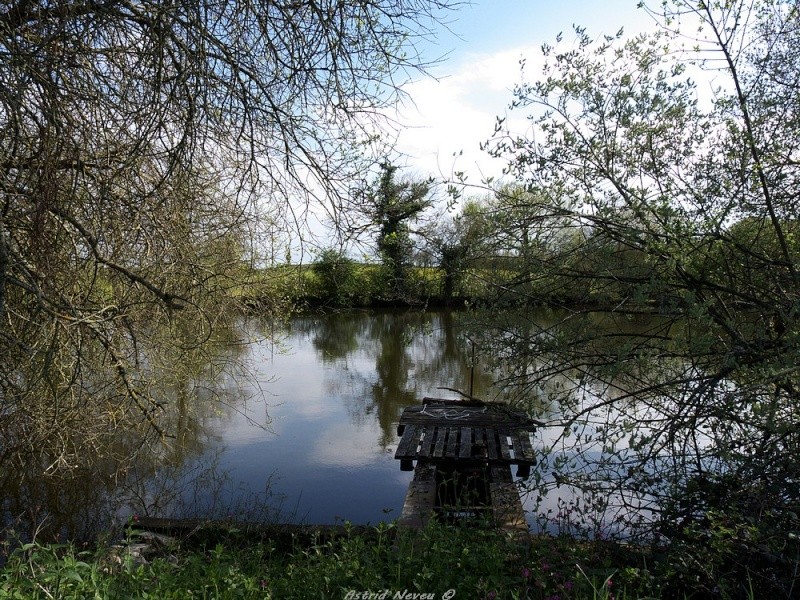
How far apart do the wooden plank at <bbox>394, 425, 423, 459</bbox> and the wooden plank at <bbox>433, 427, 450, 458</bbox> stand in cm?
22

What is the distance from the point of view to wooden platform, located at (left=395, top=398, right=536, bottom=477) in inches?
262

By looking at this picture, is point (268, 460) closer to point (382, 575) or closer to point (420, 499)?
point (420, 499)

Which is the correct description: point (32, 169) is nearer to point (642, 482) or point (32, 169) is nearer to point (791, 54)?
point (642, 482)

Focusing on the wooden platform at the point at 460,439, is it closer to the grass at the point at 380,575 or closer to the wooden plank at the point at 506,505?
the wooden plank at the point at 506,505

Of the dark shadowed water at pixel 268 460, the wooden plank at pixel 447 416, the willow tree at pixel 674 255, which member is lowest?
the dark shadowed water at pixel 268 460

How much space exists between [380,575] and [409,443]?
14.1 ft

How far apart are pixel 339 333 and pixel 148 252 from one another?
50.9ft

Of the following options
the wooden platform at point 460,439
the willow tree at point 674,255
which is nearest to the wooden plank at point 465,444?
the wooden platform at point 460,439

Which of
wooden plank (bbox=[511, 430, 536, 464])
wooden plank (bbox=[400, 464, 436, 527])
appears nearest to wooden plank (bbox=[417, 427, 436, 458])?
wooden plank (bbox=[400, 464, 436, 527])

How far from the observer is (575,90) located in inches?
146

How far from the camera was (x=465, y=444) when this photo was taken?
23.1ft

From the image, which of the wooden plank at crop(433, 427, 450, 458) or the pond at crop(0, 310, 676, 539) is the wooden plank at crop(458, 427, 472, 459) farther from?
the pond at crop(0, 310, 676, 539)

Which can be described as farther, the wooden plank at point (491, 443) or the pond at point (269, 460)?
the wooden plank at point (491, 443)

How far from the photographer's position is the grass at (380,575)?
8.37ft
